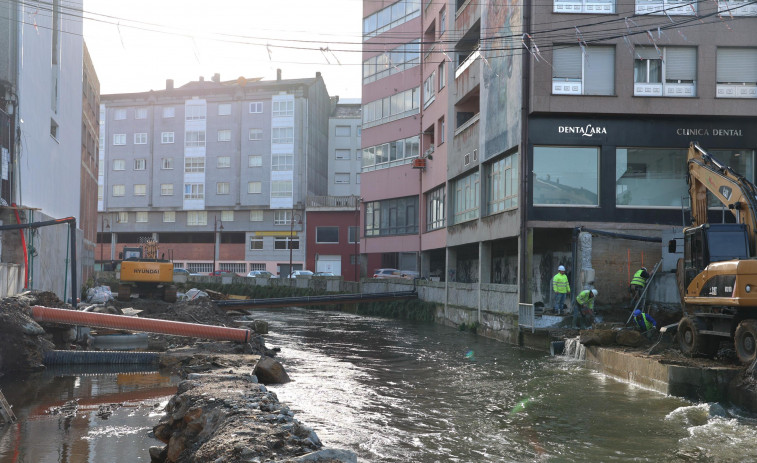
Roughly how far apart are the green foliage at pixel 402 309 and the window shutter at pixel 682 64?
50.8 feet

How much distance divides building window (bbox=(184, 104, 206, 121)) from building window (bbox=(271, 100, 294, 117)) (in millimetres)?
7788

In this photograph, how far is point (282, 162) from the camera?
227 feet

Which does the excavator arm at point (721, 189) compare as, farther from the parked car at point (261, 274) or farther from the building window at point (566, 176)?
the parked car at point (261, 274)

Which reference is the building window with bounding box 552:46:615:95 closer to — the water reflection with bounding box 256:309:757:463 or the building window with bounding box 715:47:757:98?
the building window with bounding box 715:47:757:98

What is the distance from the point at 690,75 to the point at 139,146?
62.4 metres

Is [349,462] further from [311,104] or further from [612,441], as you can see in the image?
[311,104]

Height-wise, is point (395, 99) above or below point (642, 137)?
above

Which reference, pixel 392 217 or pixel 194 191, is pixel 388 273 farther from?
pixel 194 191

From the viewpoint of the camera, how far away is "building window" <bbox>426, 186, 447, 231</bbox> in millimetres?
36750

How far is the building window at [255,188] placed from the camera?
2751 inches

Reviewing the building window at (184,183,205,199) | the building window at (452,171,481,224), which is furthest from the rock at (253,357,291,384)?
the building window at (184,183,205,199)

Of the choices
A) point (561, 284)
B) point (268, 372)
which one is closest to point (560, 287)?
Result: point (561, 284)

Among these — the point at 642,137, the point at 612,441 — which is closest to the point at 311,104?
the point at 642,137

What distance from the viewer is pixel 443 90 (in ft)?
117
